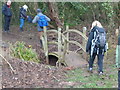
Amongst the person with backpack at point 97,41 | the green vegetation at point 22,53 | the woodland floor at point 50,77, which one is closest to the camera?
the woodland floor at point 50,77

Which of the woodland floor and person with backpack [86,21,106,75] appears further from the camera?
person with backpack [86,21,106,75]

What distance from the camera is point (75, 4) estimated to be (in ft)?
62.8

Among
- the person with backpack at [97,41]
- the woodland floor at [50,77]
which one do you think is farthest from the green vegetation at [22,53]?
the person with backpack at [97,41]

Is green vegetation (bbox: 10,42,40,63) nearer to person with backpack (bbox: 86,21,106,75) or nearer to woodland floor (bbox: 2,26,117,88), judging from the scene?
woodland floor (bbox: 2,26,117,88)

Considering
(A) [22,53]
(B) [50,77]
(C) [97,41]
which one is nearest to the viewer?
(B) [50,77]

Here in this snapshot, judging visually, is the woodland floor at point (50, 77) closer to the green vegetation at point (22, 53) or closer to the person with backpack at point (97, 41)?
the person with backpack at point (97, 41)

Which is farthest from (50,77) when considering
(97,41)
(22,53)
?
(22,53)

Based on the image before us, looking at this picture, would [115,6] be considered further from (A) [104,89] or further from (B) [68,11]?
(A) [104,89]

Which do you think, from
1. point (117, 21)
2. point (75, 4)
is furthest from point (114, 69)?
point (75, 4)

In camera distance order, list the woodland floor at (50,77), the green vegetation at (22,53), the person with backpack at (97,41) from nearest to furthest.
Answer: the woodland floor at (50,77)
the person with backpack at (97,41)
the green vegetation at (22,53)

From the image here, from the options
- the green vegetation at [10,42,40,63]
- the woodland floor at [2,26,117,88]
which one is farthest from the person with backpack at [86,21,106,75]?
the green vegetation at [10,42,40,63]

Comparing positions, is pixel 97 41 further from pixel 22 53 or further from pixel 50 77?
pixel 22 53

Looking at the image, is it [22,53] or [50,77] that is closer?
[50,77]

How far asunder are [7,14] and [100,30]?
292 inches
